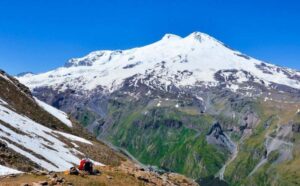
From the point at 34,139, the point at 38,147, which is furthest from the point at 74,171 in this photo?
the point at 34,139

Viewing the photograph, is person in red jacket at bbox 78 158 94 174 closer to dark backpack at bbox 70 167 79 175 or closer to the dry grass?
the dry grass

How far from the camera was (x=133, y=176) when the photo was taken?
5334cm

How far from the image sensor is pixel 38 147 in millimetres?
76500

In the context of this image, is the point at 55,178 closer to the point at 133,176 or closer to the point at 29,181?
the point at 29,181

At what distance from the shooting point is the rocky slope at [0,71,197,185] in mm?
56281

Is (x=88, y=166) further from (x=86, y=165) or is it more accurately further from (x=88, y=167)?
(x=86, y=165)

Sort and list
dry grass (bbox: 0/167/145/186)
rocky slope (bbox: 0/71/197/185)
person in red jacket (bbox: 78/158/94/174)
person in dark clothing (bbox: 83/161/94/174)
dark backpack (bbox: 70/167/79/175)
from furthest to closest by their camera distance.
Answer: rocky slope (bbox: 0/71/197/185) < person in dark clothing (bbox: 83/161/94/174) < person in red jacket (bbox: 78/158/94/174) < dark backpack (bbox: 70/167/79/175) < dry grass (bbox: 0/167/145/186)

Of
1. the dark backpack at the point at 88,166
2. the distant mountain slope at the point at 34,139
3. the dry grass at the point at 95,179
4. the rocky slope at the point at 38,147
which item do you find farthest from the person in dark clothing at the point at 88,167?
the distant mountain slope at the point at 34,139

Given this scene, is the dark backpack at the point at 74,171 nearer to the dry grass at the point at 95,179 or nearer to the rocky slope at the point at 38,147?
the dry grass at the point at 95,179

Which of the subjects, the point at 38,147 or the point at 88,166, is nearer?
the point at 88,166

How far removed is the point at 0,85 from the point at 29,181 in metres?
78.8

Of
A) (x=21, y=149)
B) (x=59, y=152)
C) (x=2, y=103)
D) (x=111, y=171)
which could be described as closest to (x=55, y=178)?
(x=111, y=171)

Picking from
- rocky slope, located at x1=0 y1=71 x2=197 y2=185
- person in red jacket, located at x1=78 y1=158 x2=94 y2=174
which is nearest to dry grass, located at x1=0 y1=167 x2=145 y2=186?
rocky slope, located at x1=0 y1=71 x2=197 y2=185

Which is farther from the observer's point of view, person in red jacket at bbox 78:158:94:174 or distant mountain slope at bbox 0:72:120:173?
distant mountain slope at bbox 0:72:120:173
